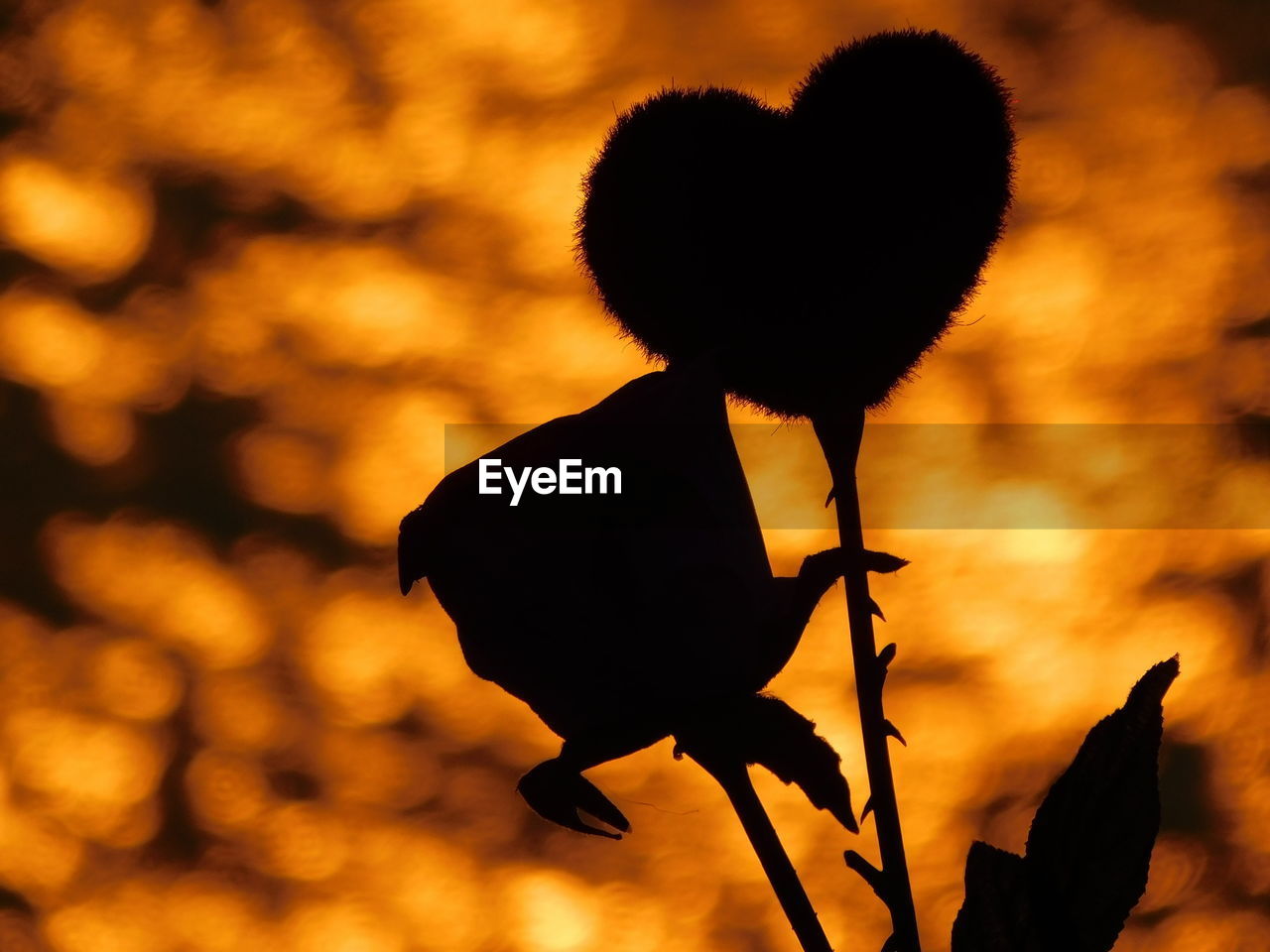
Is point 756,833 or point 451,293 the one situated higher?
point 451,293

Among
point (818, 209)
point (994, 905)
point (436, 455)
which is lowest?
point (994, 905)

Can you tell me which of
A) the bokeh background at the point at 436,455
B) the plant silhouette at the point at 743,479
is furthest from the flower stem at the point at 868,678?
the bokeh background at the point at 436,455

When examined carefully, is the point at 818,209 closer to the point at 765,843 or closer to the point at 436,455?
the point at 765,843

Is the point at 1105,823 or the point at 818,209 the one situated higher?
the point at 818,209

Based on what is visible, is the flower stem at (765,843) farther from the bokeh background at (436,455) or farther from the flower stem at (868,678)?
the bokeh background at (436,455)

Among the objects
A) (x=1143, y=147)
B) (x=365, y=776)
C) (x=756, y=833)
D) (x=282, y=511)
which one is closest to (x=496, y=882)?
(x=365, y=776)

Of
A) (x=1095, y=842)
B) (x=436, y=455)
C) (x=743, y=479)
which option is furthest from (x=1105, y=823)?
(x=436, y=455)

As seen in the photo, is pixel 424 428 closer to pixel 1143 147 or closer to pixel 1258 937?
pixel 1143 147
